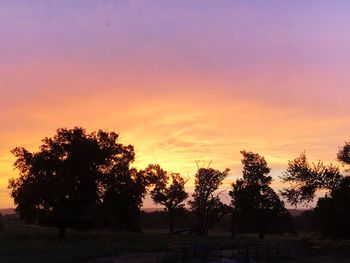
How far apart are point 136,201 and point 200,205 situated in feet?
98.2

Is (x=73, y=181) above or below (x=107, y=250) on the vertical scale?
above

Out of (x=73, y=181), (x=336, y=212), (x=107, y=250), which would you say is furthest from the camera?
(x=73, y=181)

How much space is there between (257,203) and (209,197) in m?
12.9

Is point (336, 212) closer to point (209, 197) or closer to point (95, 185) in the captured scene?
point (95, 185)

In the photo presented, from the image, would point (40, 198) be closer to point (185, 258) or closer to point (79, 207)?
point (79, 207)

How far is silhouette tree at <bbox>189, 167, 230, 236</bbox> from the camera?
9550 centimetres

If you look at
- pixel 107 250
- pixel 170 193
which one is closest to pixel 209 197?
pixel 170 193

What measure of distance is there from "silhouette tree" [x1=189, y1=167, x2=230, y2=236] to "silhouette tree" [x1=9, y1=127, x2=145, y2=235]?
1123 inches

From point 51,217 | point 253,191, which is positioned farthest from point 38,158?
point 253,191

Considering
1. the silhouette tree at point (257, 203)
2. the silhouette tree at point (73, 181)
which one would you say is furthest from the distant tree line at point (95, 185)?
the silhouette tree at point (257, 203)

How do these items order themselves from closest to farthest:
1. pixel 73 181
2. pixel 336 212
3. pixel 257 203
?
pixel 336 212
pixel 73 181
pixel 257 203

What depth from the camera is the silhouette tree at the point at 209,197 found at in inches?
3760

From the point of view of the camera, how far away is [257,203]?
8544 cm

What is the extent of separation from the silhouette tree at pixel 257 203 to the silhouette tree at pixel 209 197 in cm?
617
